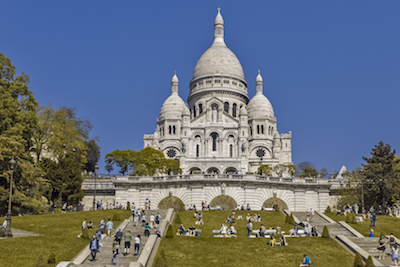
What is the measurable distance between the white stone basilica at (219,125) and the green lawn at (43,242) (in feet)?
192

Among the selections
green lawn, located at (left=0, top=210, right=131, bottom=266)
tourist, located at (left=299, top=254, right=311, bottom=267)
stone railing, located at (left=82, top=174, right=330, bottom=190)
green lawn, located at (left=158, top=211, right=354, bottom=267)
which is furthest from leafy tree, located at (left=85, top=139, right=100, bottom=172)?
tourist, located at (left=299, top=254, right=311, bottom=267)

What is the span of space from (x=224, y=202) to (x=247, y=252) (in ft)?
80.9

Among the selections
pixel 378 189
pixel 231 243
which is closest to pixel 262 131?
pixel 378 189

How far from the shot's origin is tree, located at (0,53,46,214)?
45.2 meters

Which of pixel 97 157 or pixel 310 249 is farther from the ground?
pixel 97 157

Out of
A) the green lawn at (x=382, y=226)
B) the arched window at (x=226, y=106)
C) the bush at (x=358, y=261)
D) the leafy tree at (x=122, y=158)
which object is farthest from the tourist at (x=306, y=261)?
the arched window at (x=226, y=106)

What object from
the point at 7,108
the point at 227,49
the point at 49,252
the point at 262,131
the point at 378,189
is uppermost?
the point at 227,49

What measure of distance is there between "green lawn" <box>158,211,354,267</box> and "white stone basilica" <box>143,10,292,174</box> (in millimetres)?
63253

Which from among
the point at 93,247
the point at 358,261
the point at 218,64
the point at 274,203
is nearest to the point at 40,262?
the point at 93,247

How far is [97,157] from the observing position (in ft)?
317

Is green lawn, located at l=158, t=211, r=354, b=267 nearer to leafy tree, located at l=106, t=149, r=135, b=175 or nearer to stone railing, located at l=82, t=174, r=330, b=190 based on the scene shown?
stone railing, located at l=82, t=174, r=330, b=190

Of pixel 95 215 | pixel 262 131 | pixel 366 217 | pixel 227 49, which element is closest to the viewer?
pixel 95 215

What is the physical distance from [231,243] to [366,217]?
21.2 meters

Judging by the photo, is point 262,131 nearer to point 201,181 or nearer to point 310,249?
point 201,181
